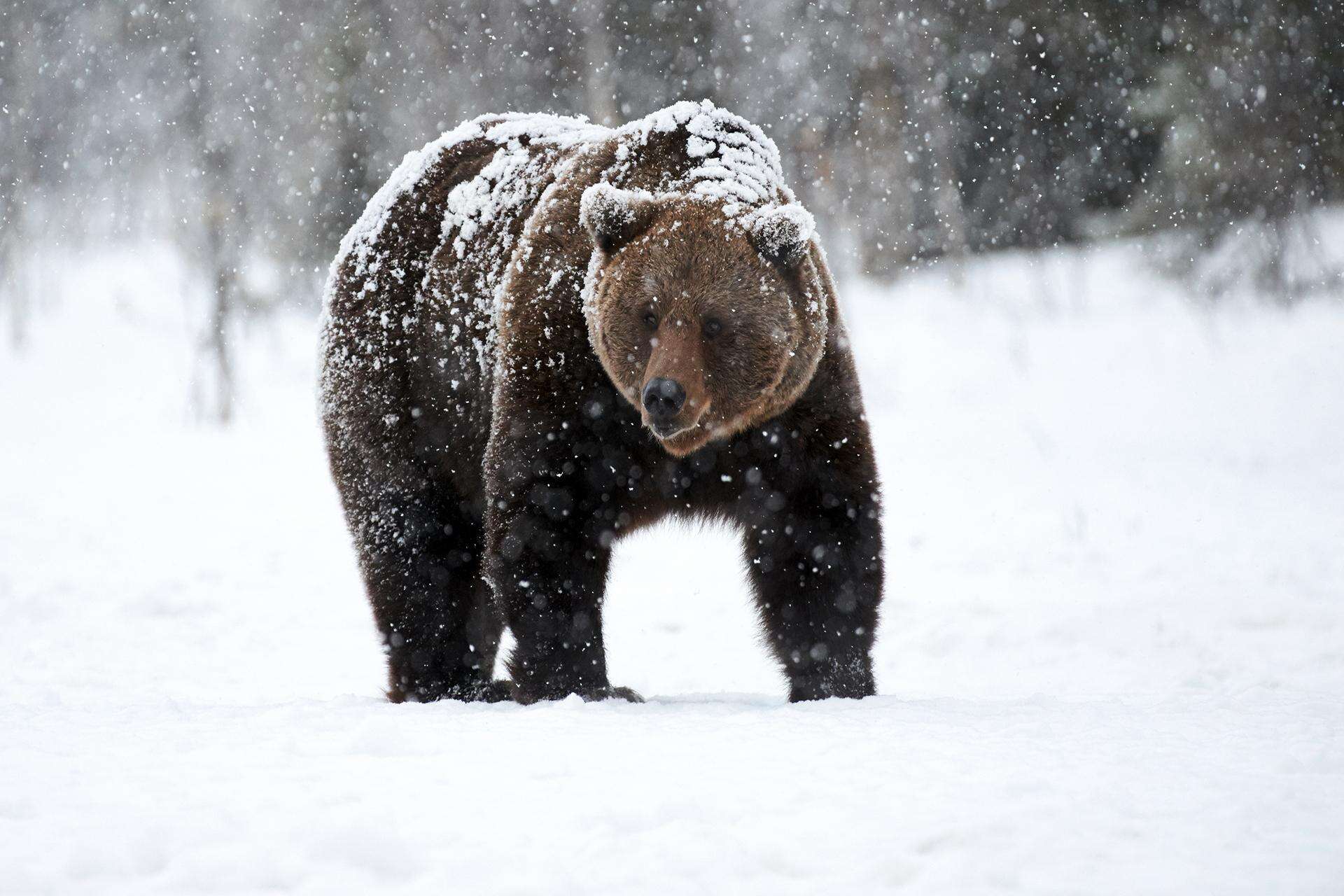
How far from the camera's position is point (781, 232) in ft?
13.1

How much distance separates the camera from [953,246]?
61.6 feet

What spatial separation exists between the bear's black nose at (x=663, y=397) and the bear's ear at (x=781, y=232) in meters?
0.70

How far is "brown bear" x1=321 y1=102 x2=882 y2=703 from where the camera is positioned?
402cm

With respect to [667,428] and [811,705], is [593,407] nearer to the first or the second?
[667,428]

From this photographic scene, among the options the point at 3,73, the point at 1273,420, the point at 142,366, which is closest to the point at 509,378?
the point at 1273,420

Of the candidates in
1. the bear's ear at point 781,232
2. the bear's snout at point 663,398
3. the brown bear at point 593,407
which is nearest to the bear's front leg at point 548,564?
the brown bear at point 593,407

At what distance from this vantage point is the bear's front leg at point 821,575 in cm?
426

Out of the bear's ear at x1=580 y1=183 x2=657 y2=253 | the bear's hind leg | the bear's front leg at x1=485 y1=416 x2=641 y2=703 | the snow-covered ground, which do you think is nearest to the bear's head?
the bear's ear at x1=580 y1=183 x2=657 y2=253

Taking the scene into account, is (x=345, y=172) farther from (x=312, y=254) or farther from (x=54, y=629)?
(x=54, y=629)

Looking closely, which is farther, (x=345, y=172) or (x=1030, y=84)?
(x=1030, y=84)

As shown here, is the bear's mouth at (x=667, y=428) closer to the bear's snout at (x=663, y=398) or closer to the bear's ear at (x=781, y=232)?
the bear's snout at (x=663, y=398)

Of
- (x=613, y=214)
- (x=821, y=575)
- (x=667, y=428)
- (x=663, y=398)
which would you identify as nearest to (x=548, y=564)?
(x=667, y=428)

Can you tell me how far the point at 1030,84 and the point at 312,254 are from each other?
41.6 feet

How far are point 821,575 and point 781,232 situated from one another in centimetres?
125
